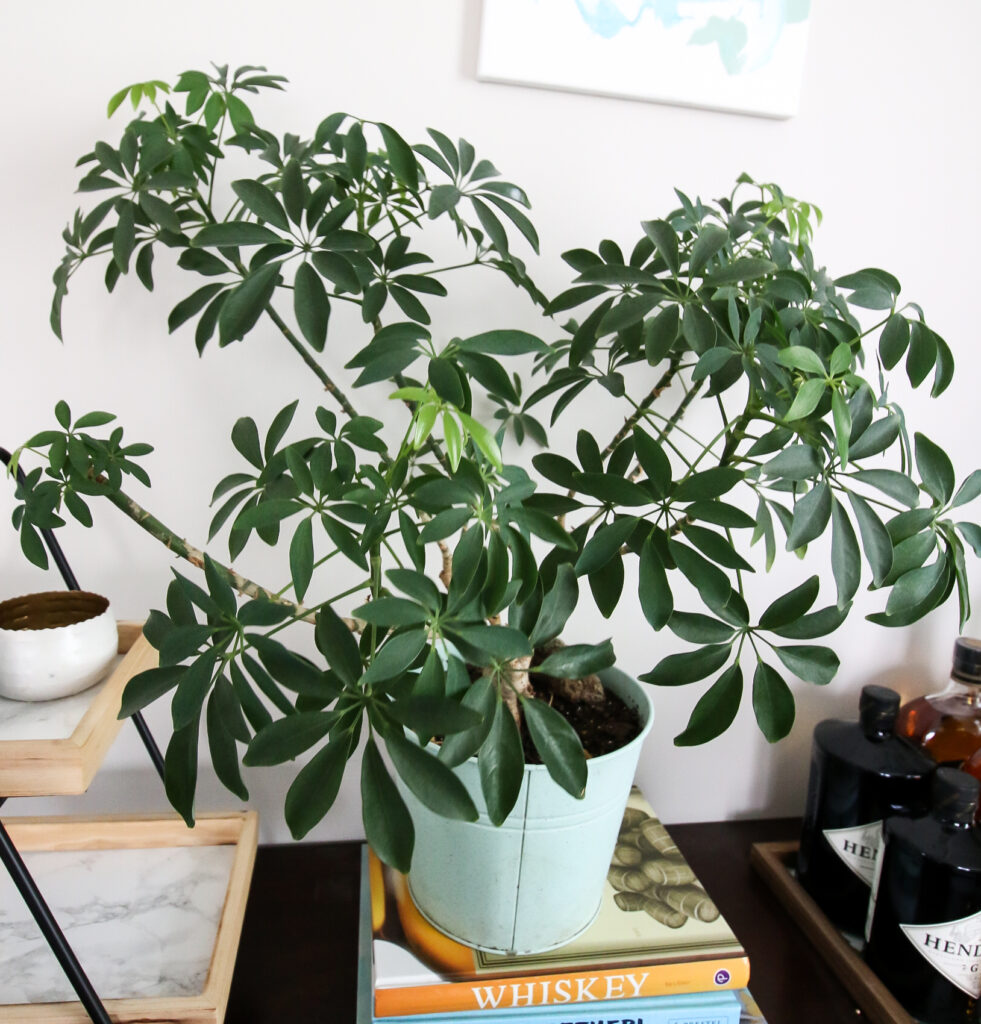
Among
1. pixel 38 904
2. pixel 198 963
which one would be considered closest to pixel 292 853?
pixel 198 963

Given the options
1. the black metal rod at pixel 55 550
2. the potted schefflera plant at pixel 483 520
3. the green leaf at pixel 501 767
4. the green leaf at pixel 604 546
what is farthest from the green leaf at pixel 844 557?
the black metal rod at pixel 55 550

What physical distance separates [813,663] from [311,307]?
46cm

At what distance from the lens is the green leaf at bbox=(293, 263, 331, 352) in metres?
0.63

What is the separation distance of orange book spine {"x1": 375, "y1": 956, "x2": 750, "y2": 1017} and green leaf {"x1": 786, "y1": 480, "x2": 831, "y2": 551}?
1.50ft

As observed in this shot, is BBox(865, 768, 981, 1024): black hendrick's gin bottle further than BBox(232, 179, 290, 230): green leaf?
Yes

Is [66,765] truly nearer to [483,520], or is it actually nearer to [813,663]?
[483,520]

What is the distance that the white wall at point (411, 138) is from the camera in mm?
854

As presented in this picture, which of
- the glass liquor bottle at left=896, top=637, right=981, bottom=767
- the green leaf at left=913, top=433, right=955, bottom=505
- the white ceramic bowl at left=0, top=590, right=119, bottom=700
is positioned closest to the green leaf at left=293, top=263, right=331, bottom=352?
the white ceramic bowl at left=0, top=590, right=119, bottom=700

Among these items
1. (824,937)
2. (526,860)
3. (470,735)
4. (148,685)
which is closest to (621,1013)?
(526,860)

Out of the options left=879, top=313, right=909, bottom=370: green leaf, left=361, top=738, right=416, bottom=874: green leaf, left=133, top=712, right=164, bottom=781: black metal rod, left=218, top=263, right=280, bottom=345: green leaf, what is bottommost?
left=133, top=712, right=164, bottom=781: black metal rod

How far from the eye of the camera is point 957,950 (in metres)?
0.84

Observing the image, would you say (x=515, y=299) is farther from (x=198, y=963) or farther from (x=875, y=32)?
(x=198, y=963)

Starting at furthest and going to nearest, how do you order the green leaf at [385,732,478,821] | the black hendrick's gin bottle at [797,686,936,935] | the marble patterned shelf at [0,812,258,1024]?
1. the black hendrick's gin bottle at [797,686,936,935]
2. the marble patterned shelf at [0,812,258,1024]
3. the green leaf at [385,732,478,821]

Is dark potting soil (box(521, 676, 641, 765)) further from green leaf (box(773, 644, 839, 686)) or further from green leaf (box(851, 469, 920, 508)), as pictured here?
green leaf (box(851, 469, 920, 508))
